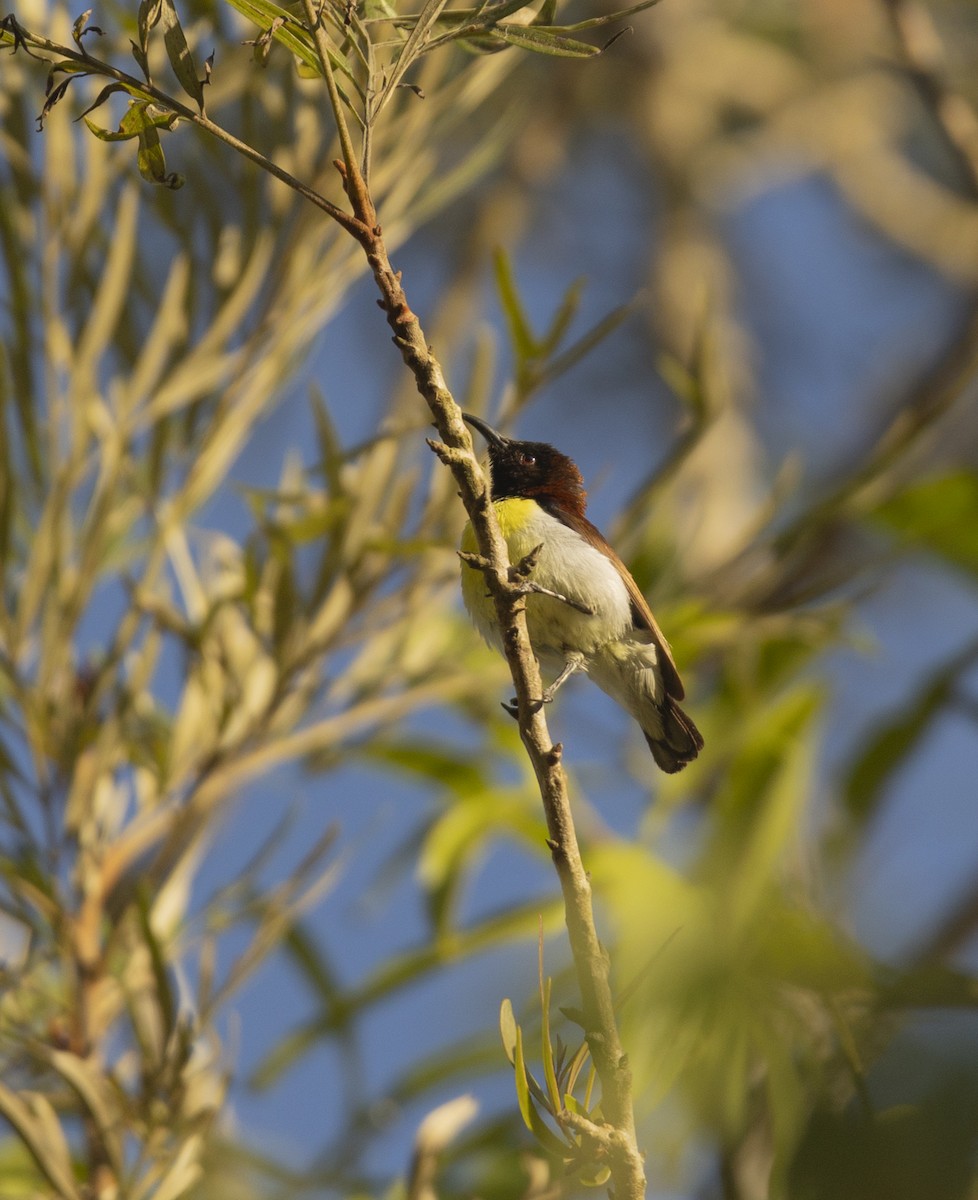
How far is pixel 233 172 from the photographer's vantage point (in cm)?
216

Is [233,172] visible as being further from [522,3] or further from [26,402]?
[522,3]

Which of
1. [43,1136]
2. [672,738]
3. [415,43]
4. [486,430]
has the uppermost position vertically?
[486,430]

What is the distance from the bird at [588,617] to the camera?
7.87ft

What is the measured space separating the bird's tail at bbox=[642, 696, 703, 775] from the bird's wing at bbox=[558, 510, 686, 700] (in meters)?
0.08

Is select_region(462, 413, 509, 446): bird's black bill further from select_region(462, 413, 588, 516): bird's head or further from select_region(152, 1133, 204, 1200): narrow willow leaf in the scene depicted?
select_region(152, 1133, 204, 1200): narrow willow leaf

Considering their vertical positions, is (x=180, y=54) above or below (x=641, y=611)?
above

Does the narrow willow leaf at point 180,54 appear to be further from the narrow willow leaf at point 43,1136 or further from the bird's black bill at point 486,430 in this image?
the narrow willow leaf at point 43,1136

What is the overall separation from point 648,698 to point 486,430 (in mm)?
583

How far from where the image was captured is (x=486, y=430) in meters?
2.36

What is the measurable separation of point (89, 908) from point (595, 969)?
0.94 meters

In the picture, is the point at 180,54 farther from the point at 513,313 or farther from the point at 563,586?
the point at 563,586

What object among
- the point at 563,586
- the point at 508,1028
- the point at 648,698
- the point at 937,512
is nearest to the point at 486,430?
the point at 563,586

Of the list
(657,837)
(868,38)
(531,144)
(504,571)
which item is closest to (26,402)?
(504,571)

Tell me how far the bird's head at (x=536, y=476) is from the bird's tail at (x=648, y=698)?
1.06 ft
